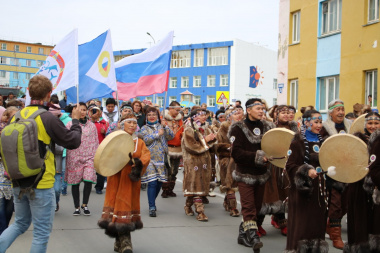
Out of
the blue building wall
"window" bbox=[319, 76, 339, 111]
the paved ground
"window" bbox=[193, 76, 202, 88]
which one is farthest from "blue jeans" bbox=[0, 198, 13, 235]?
"window" bbox=[193, 76, 202, 88]

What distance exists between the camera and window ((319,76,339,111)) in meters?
20.6

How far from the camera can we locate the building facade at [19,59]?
10461 centimetres

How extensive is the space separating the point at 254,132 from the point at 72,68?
138 inches

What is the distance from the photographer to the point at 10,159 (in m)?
4.82

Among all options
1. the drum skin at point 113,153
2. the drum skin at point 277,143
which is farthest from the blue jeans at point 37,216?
the drum skin at point 277,143

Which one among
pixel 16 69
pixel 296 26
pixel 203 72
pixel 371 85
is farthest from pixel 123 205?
pixel 16 69

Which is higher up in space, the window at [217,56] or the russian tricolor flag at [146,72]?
the window at [217,56]

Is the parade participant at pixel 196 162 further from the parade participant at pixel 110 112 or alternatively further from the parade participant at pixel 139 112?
the parade participant at pixel 110 112

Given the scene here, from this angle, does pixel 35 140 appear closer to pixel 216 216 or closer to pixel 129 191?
pixel 129 191

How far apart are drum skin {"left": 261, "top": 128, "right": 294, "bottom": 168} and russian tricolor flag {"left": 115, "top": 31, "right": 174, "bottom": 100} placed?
4.41 meters

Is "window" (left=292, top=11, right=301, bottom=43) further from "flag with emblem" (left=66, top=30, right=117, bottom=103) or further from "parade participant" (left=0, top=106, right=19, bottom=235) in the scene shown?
"parade participant" (left=0, top=106, right=19, bottom=235)

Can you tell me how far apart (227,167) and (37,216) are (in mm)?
5302

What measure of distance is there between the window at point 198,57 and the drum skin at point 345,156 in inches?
2519

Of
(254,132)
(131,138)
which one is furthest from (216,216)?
(131,138)
